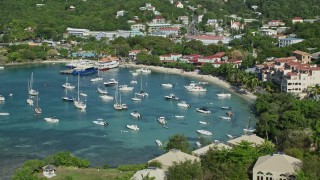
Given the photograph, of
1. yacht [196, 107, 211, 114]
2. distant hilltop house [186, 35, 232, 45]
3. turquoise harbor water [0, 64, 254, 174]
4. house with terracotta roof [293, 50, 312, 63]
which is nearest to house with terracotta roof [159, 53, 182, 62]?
turquoise harbor water [0, 64, 254, 174]

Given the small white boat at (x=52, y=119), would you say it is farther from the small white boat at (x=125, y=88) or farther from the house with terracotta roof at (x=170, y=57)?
the house with terracotta roof at (x=170, y=57)

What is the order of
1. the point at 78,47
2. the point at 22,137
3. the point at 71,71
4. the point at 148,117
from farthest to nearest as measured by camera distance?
the point at 78,47, the point at 71,71, the point at 148,117, the point at 22,137

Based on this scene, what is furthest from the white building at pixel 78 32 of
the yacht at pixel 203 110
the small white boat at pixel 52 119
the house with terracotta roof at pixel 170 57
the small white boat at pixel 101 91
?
the small white boat at pixel 52 119

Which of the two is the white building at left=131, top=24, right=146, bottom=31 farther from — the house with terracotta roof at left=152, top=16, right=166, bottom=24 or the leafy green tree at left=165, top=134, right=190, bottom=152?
the leafy green tree at left=165, top=134, right=190, bottom=152

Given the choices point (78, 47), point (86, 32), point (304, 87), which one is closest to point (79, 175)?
point (304, 87)

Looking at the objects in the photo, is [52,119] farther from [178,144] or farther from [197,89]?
[197,89]

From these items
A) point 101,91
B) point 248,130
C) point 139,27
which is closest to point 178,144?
point 248,130

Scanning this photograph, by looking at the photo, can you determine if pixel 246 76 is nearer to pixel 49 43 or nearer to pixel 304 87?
pixel 304 87
